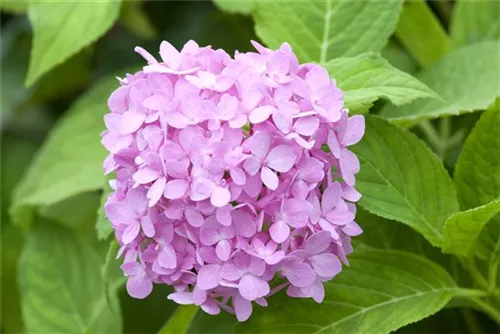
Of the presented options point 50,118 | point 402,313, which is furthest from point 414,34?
point 50,118

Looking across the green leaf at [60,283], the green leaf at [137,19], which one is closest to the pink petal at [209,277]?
the green leaf at [60,283]

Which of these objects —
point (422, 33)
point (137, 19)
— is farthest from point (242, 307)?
point (137, 19)

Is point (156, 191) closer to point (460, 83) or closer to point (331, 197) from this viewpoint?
point (331, 197)

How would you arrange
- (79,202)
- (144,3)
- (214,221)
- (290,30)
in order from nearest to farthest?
(214,221) < (290,30) < (79,202) < (144,3)

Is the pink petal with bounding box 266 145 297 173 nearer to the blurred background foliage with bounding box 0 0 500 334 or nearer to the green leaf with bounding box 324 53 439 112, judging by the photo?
the green leaf with bounding box 324 53 439 112

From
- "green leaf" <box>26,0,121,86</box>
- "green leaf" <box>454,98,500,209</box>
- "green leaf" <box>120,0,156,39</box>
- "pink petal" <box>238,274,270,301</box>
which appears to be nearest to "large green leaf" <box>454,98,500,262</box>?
"green leaf" <box>454,98,500,209</box>

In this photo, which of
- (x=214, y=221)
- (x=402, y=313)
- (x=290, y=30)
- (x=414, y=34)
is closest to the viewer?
(x=214, y=221)

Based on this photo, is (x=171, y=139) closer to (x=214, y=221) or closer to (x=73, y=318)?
(x=214, y=221)
